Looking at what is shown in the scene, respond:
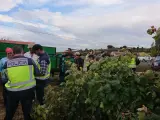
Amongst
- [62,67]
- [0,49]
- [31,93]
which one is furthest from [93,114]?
[0,49]

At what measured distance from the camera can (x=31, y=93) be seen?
5.57 m

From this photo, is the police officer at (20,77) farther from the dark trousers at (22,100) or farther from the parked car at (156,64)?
the parked car at (156,64)

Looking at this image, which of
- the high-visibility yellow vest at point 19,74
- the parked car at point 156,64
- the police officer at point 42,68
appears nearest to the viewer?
the parked car at point 156,64

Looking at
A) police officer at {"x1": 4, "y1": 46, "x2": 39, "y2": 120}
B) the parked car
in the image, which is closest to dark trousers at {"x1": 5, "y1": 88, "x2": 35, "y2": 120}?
police officer at {"x1": 4, "y1": 46, "x2": 39, "y2": 120}

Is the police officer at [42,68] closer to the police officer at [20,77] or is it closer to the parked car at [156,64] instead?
the police officer at [20,77]

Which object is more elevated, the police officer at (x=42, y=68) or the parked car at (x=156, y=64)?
the parked car at (x=156, y=64)

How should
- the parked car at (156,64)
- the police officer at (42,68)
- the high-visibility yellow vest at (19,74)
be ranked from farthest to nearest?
1. the police officer at (42,68)
2. the high-visibility yellow vest at (19,74)
3. the parked car at (156,64)

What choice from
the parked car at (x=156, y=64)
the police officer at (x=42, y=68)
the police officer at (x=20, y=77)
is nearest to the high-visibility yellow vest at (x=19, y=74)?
the police officer at (x=20, y=77)

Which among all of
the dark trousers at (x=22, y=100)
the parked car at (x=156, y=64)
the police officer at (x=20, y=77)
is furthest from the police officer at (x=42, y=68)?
the parked car at (x=156, y=64)

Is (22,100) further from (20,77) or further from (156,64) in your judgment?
(156,64)

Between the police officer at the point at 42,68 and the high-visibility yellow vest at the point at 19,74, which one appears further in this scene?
the police officer at the point at 42,68

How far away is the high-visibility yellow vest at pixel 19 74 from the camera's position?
538cm

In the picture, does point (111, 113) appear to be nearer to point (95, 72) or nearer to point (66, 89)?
point (95, 72)

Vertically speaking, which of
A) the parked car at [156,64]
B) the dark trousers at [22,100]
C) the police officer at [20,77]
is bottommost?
the dark trousers at [22,100]
